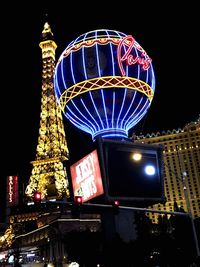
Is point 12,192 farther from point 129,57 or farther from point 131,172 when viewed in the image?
point 129,57

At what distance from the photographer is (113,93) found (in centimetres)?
2784

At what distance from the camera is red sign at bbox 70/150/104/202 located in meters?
27.2

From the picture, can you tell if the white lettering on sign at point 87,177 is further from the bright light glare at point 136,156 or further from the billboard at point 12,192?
the billboard at point 12,192

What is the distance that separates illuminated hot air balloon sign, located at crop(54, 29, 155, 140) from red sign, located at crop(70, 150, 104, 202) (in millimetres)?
2042

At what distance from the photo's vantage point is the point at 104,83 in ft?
90.5

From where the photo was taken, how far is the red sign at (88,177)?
Answer: 27.2 m

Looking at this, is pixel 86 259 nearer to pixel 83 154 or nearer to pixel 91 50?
pixel 83 154

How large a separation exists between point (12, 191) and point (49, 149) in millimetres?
18708

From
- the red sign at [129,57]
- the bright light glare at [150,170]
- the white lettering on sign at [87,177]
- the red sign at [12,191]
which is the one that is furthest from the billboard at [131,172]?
the red sign at [12,191]

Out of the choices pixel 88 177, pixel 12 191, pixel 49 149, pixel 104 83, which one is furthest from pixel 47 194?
pixel 104 83

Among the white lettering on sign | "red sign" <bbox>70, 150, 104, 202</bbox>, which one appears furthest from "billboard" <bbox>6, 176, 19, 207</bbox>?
the white lettering on sign

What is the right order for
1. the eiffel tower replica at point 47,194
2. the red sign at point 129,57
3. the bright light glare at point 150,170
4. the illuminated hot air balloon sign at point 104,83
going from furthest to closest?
the eiffel tower replica at point 47,194, the bright light glare at point 150,170, the red sign at point 129,57, the illuminated hot air balloon sign at point 104,83

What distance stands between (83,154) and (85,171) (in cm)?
126

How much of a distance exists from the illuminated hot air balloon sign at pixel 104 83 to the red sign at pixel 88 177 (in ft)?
6.70
